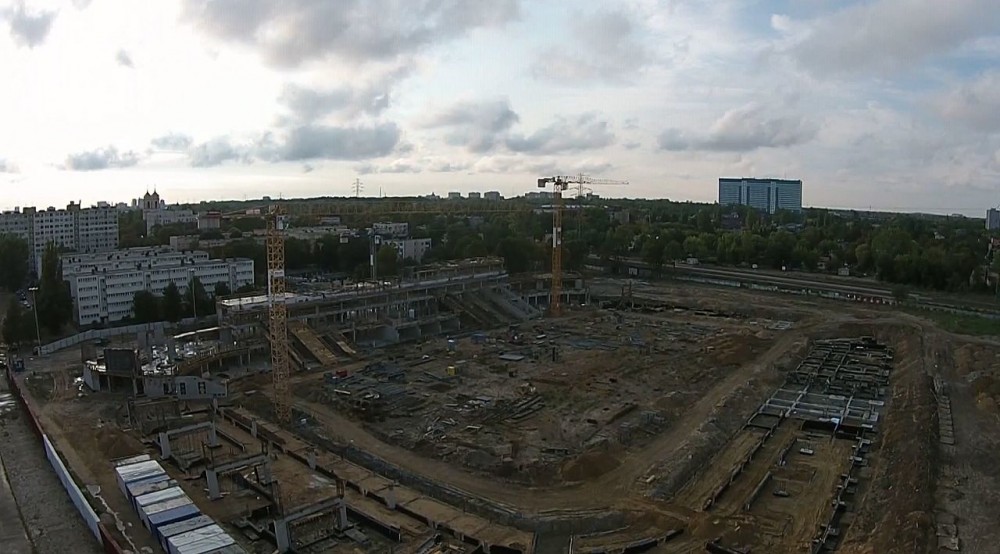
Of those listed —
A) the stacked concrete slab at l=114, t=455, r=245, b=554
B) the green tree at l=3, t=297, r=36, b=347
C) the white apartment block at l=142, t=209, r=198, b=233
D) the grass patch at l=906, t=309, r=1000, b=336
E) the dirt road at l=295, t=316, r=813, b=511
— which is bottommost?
the dirt road at l=295, t=316, r=813, b=511

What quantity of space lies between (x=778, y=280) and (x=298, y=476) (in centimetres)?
4382

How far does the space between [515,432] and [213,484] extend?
8.45m

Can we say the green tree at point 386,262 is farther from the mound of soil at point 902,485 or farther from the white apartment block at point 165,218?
the white apartment block at point 165,218

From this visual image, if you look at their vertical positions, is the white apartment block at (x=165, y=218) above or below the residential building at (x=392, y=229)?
above

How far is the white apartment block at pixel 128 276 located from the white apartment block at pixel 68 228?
19947 millimetres

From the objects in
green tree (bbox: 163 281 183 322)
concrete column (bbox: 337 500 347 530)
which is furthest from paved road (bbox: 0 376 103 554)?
green tree (bbox: 163 281 183 322)

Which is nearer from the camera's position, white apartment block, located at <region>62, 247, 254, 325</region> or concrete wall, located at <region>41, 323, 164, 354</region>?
concrete wall, located at <region>41, 323, 164, 354</region>

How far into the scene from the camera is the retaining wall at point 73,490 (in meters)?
14.6

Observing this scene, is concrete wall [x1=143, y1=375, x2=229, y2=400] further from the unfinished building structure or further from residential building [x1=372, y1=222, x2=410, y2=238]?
residential building [x1=372, y1=222, x2=410, y2=238]

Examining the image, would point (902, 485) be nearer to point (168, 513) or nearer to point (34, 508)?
point (168, 513)

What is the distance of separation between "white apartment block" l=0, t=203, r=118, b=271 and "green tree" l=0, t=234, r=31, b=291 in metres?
12.9

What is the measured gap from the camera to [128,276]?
3825 cm

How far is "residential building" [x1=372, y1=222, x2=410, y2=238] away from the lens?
2709 inches

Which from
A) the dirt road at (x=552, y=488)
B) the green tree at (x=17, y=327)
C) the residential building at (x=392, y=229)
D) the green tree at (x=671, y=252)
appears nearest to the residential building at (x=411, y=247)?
the residential building at (x=392, y=229)
